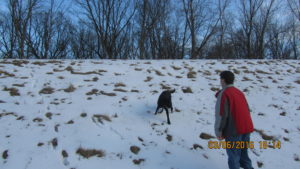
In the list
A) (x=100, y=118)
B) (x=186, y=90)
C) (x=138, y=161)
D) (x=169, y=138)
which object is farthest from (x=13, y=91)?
(x=186, y=90)

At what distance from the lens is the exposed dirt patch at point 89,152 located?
11.4ft

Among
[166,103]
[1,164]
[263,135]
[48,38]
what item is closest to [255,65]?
[263,135]

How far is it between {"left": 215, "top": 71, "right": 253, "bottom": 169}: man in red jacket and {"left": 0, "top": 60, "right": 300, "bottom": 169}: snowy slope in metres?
0.78

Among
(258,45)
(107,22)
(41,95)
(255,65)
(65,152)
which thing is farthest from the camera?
(258,45)

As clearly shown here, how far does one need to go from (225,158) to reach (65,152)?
2.94 m

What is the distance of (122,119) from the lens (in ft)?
15.4

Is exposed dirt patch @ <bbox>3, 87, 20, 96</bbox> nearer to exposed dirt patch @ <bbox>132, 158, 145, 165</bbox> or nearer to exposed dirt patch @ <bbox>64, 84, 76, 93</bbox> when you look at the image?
exposed dirt patch @ <bbox>64, 84, 76, 93</bbox>

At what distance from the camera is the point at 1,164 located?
3160 mm

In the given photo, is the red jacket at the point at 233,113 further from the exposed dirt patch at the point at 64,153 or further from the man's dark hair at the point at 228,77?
the exposed dirt patch at the point at 64,153

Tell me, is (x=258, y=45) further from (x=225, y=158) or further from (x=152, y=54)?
(x=225, y=158)

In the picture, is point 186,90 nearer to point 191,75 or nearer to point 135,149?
point 191,75

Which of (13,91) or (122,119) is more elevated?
(13,91)

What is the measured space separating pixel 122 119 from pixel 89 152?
50.4 inches

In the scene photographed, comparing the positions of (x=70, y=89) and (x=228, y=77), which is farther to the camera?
(x=70, y=89)
